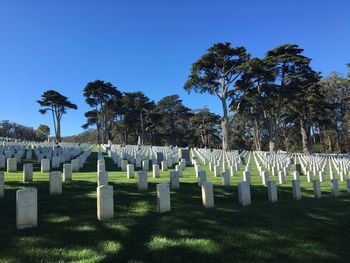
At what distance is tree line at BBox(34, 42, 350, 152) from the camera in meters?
40.3

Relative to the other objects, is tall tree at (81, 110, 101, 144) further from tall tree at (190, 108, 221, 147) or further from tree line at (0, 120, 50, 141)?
tree line at (0, 120, 50, 141)

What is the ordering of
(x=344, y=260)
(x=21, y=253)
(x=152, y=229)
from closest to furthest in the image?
(x=21, y=253), (x=344, y=260), (x=152, y=229)

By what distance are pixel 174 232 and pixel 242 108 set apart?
39225mm

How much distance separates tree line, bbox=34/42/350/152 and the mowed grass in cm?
3248

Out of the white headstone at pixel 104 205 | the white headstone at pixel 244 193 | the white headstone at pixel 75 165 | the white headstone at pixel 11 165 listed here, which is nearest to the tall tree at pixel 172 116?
the white headstone at pixel 75 165

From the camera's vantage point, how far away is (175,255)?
470 cm

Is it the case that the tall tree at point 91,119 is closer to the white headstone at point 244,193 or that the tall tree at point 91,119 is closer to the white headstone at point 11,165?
the white headstone at point 11,165

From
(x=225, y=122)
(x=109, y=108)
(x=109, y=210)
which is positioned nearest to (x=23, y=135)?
(x=109, y=108)

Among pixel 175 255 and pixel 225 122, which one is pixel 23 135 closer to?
pixel 225 122

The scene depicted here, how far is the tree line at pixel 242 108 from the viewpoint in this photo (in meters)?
40.3

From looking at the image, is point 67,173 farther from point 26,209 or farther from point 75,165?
point 26,209

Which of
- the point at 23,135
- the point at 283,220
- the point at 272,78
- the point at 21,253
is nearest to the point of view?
the point at 21,253

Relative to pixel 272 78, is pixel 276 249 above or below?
below

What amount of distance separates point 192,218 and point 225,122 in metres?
35.0
